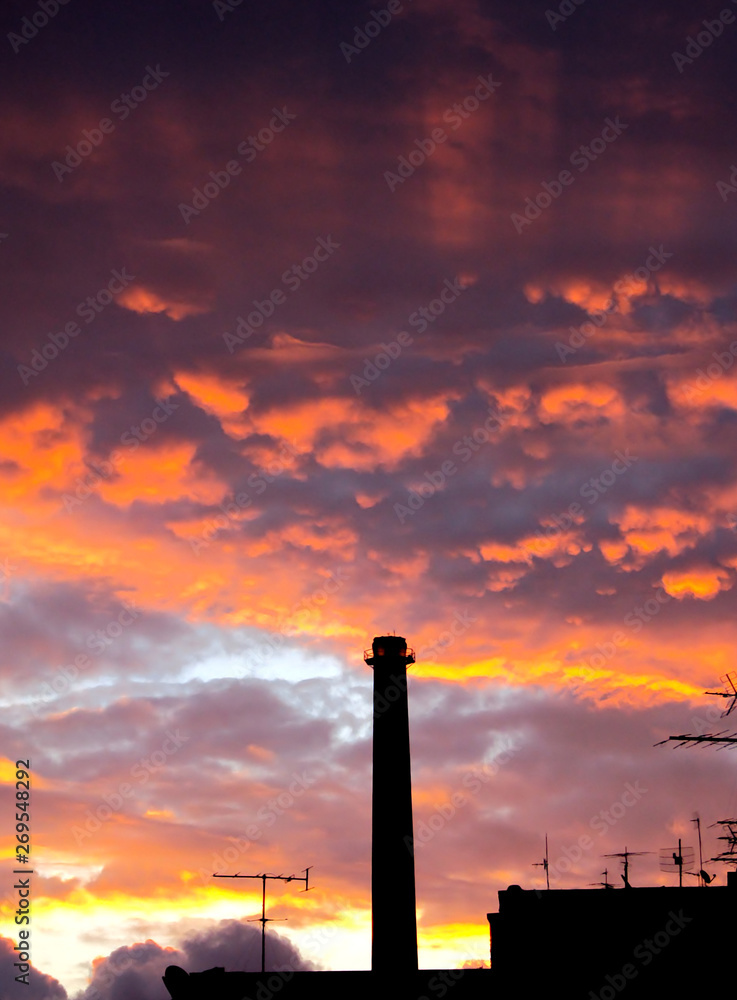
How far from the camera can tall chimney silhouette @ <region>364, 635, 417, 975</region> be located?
62500 millimetres

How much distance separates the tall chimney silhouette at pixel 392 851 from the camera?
6250 centimetres

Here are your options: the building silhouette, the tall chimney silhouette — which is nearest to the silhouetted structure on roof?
the building silhouette

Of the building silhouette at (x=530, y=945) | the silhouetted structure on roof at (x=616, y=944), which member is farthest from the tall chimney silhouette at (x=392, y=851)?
the silhouetted structure on roof at (x=616, y=944)

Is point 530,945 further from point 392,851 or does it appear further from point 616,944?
point 392,851

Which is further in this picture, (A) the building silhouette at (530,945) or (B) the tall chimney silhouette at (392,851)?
(B) the tall chimney silhouette at (392,851)

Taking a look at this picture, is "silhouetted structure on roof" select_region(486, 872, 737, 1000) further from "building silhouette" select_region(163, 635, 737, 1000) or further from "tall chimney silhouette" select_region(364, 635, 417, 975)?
"tall chimney silhouette" select_region(364, 635, 417, 975)

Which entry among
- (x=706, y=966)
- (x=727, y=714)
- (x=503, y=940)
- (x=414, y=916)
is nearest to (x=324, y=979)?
(x=414, y=916)

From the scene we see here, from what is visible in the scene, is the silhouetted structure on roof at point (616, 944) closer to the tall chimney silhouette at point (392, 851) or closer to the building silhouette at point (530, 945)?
the building silhouette at point (530, 945)

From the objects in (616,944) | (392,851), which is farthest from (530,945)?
(392,851)

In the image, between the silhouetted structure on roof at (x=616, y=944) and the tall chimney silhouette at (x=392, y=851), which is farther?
the tall chimney silhouette at (x=392, y=851)

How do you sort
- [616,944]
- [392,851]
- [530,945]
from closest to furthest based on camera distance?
[616,944], [530,945], [392,851]

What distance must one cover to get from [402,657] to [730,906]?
995 inches

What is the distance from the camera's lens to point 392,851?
64250mm

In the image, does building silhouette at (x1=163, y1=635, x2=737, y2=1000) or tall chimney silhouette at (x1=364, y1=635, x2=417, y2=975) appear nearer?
building silhouette at (x1=163, y1=635, x2=737, y2=1000)
